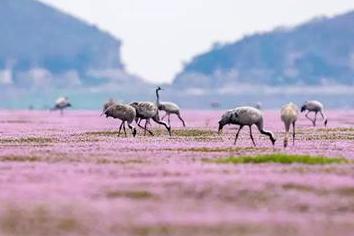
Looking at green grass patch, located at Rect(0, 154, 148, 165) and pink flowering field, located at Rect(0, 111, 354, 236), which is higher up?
green grass patch, located at Rect(0, 154, 148, 165)

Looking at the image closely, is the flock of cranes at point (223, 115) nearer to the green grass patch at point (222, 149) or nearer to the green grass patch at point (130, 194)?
the green grass patch at point (222, 149)


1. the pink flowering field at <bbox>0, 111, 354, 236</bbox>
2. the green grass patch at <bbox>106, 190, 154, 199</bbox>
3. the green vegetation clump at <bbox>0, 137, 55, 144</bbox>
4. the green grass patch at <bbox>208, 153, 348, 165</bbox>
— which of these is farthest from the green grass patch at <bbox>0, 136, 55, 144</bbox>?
the green grass patch at <bbox>106, 190, 154, 199</bbox>

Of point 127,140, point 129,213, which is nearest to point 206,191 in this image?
point 129,213

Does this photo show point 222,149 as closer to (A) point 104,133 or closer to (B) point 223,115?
(B) point 223,115

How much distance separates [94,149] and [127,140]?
6195mm

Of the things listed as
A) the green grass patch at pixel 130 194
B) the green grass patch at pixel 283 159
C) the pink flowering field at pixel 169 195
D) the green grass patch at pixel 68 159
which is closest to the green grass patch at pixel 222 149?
the pink flowering field at pixel 169 195

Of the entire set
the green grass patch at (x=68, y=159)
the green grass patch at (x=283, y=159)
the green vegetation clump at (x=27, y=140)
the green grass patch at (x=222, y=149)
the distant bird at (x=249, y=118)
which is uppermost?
the distant bird at (x=249, y=118)

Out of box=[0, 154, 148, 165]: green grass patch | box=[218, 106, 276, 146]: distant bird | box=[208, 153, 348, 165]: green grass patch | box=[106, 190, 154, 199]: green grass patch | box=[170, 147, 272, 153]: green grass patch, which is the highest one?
box=[218, 106, 276, 146]: distant bird

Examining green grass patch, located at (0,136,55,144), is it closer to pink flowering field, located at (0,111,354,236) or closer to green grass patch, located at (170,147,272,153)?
green grass patch, located at (170,147,272,153)

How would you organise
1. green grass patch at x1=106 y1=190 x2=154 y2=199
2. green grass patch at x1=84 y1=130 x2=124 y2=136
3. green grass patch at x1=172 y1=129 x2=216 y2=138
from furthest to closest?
green grass patch at x1=84 y1=130 x2=124 y2=136, green grass patch at x1=172 y1=129 x2=216 y2=138, green grass patch at x1=106 y1=190 x2=154 y2=199

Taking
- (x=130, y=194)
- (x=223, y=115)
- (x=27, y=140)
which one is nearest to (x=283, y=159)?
(x=130, y=194)

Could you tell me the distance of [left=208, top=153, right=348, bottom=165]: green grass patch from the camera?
34.2 meters

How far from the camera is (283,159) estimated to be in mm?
34469

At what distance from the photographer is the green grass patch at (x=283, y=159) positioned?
34.2 metres
